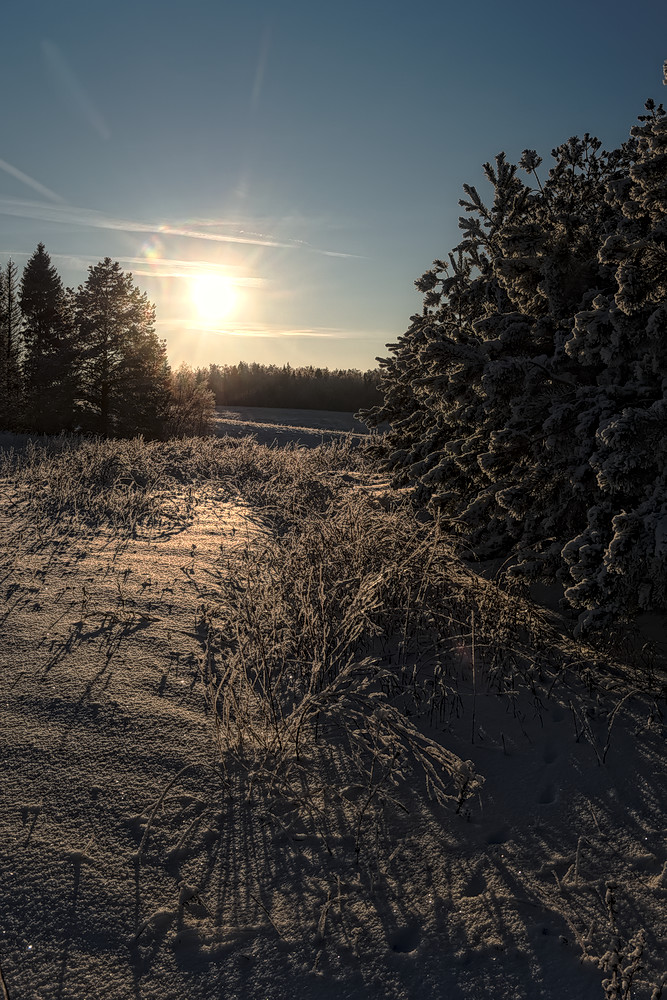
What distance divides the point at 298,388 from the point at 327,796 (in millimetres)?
41204

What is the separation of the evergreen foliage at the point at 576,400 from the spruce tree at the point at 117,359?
18.7 m

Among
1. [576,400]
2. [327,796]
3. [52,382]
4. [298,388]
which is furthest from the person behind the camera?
[298,388]

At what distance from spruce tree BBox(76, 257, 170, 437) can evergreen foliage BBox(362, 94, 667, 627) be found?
18702 mm

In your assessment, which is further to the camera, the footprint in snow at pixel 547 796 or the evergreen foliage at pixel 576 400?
the evergreen foliage at pixel 576 400

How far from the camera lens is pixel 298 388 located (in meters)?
43.0

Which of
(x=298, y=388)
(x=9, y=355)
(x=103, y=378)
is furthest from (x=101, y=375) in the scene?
(x=298, y=388)

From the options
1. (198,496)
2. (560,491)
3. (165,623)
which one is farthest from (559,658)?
(198,496)

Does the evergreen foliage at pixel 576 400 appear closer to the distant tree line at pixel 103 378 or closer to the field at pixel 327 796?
the field at pixel 327 796

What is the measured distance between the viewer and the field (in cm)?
205

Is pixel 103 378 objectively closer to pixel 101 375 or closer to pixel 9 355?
pixel 101 375

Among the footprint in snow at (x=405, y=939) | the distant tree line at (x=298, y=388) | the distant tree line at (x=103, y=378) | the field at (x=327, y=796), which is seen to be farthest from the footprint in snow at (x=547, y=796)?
the distant tree line at (x=298, y=388)

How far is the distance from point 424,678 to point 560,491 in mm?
1794

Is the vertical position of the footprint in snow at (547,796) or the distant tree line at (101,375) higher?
the distant tree line at (101,375)

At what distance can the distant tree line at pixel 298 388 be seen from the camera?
1649 inches
